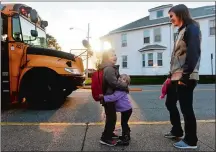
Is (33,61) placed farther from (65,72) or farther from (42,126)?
(42,126)

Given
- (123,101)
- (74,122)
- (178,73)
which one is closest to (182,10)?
(178,73)

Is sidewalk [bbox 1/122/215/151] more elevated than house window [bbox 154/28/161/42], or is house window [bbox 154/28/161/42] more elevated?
house window [bbox 154/28/161/42]

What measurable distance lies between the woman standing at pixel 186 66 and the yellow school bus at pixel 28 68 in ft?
11.2

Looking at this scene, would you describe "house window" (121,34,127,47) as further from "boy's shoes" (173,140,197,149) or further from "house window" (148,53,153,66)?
"boy's shoes" (173,140,197,149)

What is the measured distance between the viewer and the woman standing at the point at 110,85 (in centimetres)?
375

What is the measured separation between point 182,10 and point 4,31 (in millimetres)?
4421

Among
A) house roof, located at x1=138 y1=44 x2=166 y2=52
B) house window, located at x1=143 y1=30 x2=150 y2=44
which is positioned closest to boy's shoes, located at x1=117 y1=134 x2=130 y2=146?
house roof, located at x1=138 y1=44 x2=166 y2=52

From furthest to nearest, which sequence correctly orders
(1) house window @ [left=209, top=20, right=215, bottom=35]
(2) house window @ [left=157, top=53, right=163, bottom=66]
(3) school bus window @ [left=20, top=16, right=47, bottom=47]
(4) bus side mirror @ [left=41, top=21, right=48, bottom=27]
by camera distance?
1. (2) house window @ [left=157, top=53, right=163, bottom=66]
2. (1) house window @ [left=209, top=20, right=215, bottom=35]
3. (4) bus side mirror @ [left=41, top=21, right=48, bottom=27]
4. (3) school bus window @ [left=20, top=16, right=47, bottom=47]

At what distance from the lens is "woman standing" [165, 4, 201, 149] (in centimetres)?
347

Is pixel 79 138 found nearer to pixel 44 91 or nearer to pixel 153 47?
pixel 44 91

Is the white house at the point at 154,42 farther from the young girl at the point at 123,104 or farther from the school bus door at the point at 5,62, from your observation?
the young girl at the point at 123,104

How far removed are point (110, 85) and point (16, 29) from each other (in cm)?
382

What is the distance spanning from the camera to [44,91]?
671 centimetres

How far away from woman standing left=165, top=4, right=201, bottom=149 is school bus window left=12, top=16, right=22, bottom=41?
161 inches
